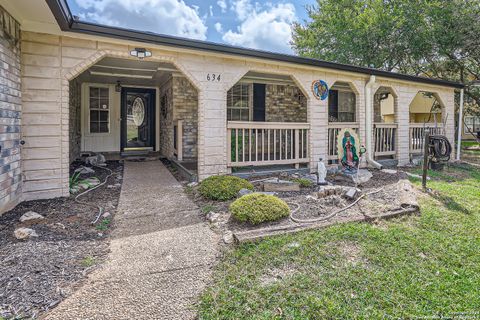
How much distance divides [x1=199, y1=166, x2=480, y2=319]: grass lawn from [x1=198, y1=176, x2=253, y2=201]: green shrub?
1.78 metres

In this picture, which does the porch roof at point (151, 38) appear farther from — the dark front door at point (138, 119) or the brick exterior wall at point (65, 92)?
the dark front door at point (138, 119)

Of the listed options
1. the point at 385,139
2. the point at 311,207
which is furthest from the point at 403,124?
the point at 311,207

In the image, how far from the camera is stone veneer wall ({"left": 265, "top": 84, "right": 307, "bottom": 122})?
9297 mm

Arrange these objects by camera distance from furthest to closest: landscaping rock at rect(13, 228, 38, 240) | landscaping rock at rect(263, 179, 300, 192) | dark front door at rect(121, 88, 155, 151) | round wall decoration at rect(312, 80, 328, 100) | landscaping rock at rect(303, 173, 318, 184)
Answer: dark front door at rect(121, 88, 155, 151)
round wall decoration at rect(312, 80, 328, 100)
landscaping rock at rect(303, 173, 318, 184)
landscaping rock at rect(263, 179, 300, 192)
landscaping rock at rect(13, 228, 38, 240)

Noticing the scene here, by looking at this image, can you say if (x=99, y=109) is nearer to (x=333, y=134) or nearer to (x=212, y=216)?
(x=212, y=216)

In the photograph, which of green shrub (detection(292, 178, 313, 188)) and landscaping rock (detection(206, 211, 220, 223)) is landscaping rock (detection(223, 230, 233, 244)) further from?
green shrub (detection(292, 178, 313, 188))

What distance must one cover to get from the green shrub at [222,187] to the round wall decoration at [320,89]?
3264mm

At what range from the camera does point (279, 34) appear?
19.2 meters

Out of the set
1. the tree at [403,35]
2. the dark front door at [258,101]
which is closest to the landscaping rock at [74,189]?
the dark front door at [258,101]

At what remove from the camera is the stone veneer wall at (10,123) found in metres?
3.53

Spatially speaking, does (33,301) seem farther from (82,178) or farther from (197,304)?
(82,178)

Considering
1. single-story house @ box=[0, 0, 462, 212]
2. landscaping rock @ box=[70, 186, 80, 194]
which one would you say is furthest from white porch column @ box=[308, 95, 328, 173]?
landscaping rock @ box=[70, 186, 80, 194]

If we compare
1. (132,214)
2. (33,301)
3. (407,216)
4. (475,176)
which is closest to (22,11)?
(132,214)

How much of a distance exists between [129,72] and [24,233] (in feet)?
19.6
